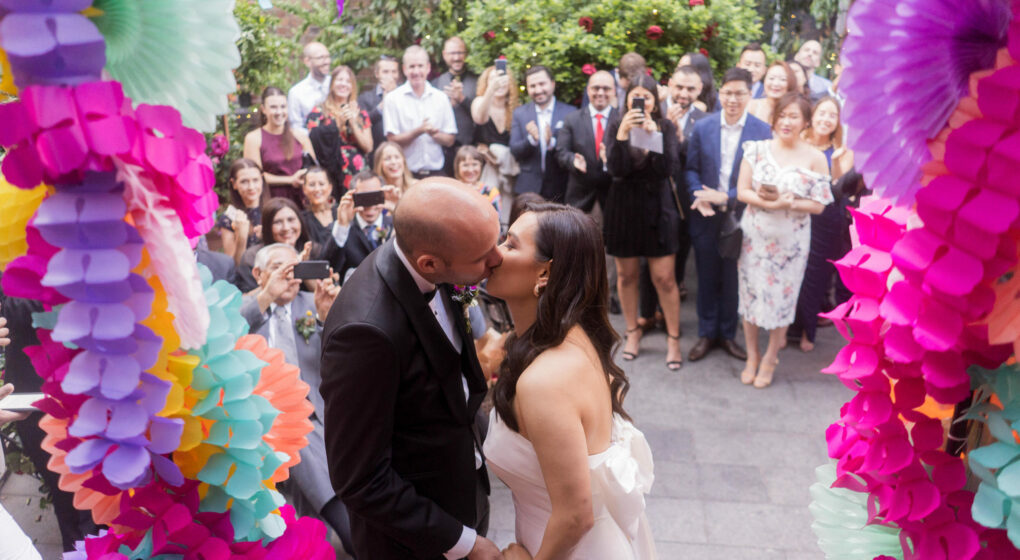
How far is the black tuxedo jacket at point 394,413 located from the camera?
1751mm

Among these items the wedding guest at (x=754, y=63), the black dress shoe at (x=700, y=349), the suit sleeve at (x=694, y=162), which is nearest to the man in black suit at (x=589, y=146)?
the suit sleeve at (x=694, y=162)

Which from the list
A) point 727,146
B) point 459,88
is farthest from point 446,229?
point 459,88

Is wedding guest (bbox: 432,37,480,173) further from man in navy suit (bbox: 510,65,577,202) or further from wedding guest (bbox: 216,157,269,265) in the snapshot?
wedding guest (bbox: 216,157,269,265)

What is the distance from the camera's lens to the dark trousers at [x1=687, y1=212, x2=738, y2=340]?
5.04 m

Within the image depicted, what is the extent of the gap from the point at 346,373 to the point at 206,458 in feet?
1.32

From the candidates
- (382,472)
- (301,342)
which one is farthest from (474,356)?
(301,342)

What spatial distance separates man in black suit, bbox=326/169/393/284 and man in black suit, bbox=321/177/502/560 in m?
2.10

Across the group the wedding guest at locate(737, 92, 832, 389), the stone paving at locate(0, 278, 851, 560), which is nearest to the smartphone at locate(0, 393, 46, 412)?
the stone paving at locate(0, 278, 851, 560)

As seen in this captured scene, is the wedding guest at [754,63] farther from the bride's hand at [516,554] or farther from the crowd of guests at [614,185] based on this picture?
the bride's hand at [516,554]

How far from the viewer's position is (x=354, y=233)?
13.5ft

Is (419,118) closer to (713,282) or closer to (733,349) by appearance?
(713,282)

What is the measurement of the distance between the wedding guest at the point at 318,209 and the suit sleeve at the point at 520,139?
172cm

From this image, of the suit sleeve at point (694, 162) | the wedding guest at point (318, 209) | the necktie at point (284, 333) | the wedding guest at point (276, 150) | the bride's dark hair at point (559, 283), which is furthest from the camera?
the wedding guest at point (276, 150)

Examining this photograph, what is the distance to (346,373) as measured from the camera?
175 cm
